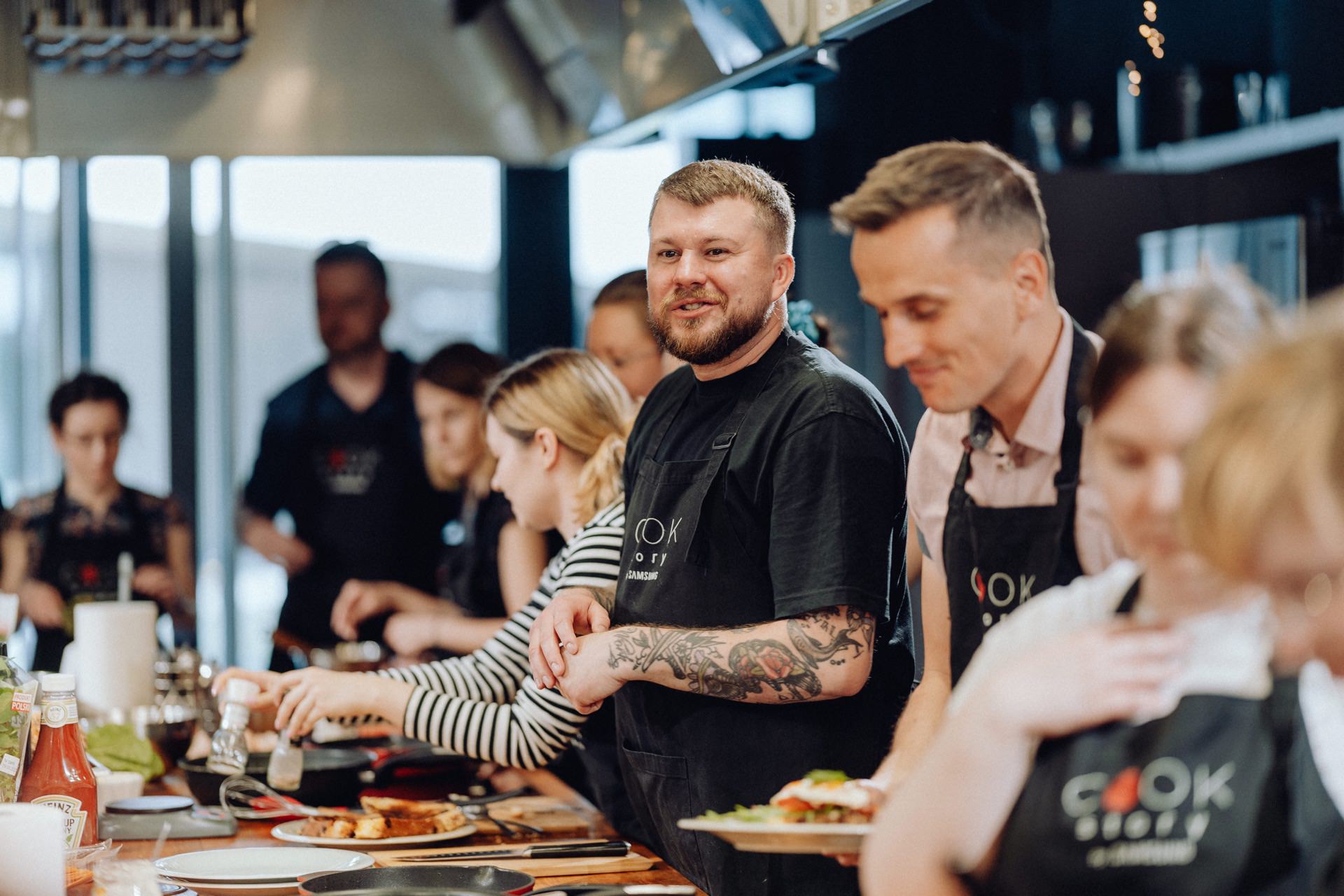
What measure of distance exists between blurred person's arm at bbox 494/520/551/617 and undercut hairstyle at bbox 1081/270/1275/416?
189cm

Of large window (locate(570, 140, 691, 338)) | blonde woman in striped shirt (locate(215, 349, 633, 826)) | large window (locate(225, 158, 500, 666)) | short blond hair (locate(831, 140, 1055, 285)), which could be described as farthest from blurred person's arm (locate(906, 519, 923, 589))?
large window (locate(225, 158, 500, 666))

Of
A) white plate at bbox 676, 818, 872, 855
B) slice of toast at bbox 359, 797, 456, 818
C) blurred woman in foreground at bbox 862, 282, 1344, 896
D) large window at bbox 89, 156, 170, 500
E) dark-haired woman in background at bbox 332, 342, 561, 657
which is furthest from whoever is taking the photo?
large window at bbox 89, 156, 170, 500

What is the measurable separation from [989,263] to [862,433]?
1.83 ft

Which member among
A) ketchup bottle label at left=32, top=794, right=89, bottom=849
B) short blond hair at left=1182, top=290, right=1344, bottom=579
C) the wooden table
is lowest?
the wooden table

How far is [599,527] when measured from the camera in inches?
92.5

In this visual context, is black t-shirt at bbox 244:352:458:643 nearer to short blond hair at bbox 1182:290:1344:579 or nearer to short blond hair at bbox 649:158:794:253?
short blond hair at bbox 649:158:794:253

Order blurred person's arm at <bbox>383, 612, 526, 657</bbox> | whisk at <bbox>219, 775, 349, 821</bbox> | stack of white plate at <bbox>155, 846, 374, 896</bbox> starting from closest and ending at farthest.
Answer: stack of white plate at <bbox>155, 846, 374, 896</bbox>
whisk at <bbox>219, 775, 349, 821</bbox>
blurred person's arm at <bbox>383, 612, 526, 657</bbox>

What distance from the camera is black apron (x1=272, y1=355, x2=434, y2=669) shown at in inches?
171

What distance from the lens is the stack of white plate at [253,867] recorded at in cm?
176

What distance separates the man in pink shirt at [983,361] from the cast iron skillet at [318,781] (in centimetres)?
102

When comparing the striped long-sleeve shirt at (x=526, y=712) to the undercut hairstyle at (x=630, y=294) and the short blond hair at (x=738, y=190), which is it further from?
the undercut hairstyle at (x=630, y=294)

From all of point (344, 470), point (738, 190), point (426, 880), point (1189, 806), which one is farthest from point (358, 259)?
point (1189, 806)

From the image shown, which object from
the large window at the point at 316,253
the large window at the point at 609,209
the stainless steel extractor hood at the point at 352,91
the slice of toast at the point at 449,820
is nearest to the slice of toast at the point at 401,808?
the slice of toast at the point at 449,820

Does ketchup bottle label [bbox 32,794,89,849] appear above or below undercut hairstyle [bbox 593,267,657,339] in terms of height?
below
